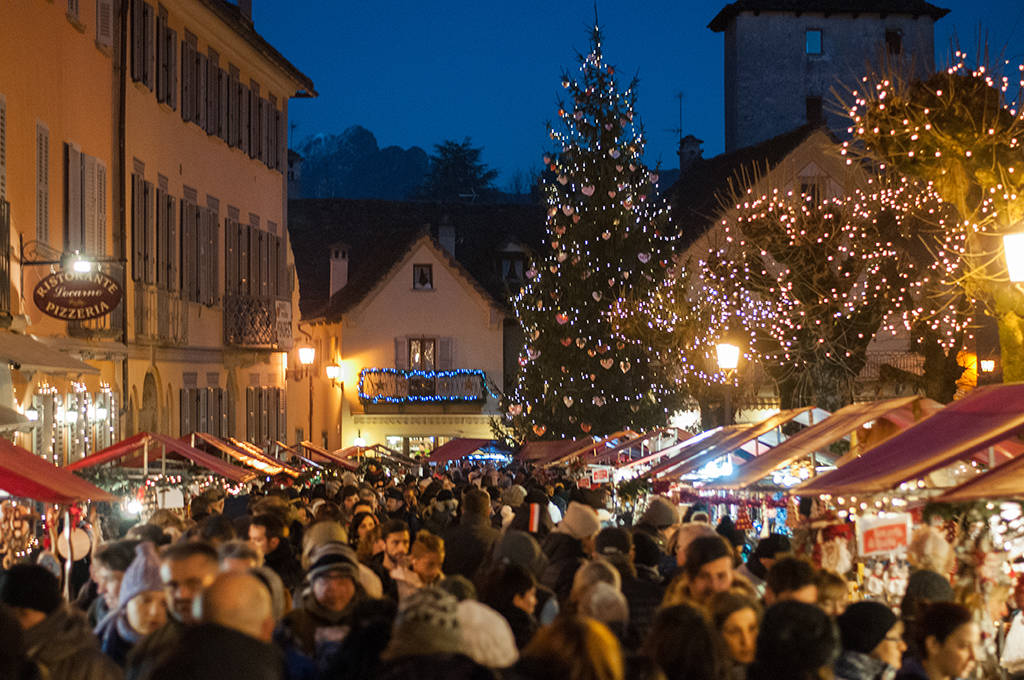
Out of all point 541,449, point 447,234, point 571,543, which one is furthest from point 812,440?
point 447,234

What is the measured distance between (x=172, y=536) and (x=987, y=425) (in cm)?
568

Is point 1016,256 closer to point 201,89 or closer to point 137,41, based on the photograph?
point 137,41

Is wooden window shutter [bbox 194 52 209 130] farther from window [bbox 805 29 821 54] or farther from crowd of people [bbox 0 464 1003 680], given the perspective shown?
window [bbox 805 29 821 54]

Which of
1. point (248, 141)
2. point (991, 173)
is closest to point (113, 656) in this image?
point (991, 173)

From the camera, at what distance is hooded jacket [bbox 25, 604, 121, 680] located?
6387 millimetres

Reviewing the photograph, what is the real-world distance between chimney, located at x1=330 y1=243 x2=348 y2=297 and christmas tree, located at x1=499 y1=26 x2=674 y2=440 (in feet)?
39.5

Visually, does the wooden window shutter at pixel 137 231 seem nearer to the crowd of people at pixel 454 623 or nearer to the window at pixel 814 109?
the crowd of people at pixel 454 623

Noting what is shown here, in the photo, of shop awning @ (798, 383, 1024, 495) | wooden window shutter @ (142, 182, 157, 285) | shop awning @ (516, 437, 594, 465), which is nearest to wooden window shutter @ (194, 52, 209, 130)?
wooden window shutter @ (142, 182, 157, 285)

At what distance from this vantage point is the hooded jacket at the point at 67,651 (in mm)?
6387

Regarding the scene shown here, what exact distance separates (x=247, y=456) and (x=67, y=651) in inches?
620

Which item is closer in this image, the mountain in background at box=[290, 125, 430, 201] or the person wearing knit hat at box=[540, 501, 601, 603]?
the person wearing knit hat at box=[540, 501, 601, 603]

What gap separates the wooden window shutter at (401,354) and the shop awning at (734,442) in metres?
37.8

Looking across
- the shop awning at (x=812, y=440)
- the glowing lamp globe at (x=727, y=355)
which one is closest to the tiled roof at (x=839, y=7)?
the glowing lamp globe at (x=727, y=355)

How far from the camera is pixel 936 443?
39.4 feet
